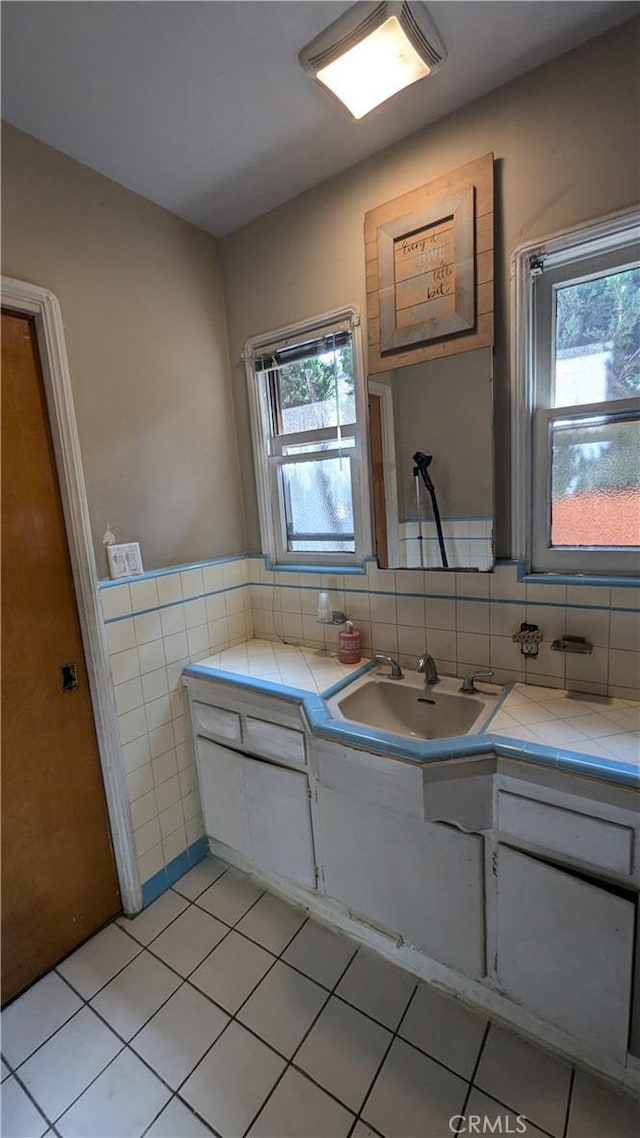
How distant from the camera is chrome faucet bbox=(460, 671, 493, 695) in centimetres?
149

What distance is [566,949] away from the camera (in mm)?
1117

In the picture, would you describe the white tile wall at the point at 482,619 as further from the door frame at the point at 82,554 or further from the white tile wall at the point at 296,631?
the door frame at the point at 82,554

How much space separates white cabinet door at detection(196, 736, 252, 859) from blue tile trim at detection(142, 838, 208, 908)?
0.38 ft

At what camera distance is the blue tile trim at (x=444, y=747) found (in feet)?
3.36

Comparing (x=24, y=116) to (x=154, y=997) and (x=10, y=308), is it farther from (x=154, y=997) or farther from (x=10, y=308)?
(x=154, y=997)

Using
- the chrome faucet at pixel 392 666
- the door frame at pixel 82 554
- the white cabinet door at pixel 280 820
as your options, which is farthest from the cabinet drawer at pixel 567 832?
the door frame at pixel 82 554

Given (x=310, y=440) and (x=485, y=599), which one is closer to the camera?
(x=485, y=599)

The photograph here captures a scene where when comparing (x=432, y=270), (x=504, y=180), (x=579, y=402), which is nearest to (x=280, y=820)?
(x=579, y=402)

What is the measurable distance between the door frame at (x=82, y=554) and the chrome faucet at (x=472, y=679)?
1.26 metres

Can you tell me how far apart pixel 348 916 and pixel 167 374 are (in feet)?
A: 7.11

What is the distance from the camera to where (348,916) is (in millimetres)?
1573

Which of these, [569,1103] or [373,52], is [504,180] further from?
[569,1103]

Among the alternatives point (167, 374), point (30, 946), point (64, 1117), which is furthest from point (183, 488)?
point (64, 1117)

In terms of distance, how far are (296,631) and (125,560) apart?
0.80 metres
